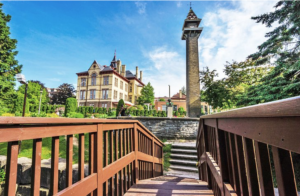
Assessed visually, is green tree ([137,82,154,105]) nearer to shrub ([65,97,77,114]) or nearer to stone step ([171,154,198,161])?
shrub ([65,97,77,114])

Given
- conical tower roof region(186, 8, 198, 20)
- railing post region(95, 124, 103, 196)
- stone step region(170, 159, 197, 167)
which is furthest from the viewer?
conical tower roof region(186, 8, 198, 20)

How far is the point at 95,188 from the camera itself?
3.97 ft

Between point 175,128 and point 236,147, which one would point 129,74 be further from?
point 236,147

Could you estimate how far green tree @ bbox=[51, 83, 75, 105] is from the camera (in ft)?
102

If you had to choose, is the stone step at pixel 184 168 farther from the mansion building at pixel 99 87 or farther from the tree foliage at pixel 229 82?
the mansion building at pixel 99 87

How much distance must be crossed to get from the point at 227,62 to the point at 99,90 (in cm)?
2319

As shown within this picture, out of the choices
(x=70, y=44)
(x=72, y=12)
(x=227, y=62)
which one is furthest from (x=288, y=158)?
(x=70, y=44)

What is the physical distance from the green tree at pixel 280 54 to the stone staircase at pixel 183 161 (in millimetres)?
3530

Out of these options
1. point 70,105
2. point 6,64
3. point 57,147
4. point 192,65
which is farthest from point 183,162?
point 6,64

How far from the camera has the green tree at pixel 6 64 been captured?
10.9 metres

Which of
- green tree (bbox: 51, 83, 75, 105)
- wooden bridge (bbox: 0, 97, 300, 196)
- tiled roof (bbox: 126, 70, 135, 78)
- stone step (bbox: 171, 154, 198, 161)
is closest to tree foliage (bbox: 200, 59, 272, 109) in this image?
stone step (bbox: 171, 154, 198, 161)

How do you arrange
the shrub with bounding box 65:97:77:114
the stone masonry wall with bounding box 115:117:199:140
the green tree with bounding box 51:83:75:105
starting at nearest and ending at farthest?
the stone masonry wall with bounding box 115:117:199:140 → the shrub with bounding box 65:97:77:114 → the green tree with bounding box 51:83:75:105

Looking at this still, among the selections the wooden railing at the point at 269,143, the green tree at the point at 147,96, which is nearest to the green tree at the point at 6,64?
the wooden railing at the point at 269,143

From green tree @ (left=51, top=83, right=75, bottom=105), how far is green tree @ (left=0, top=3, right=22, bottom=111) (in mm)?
20200
